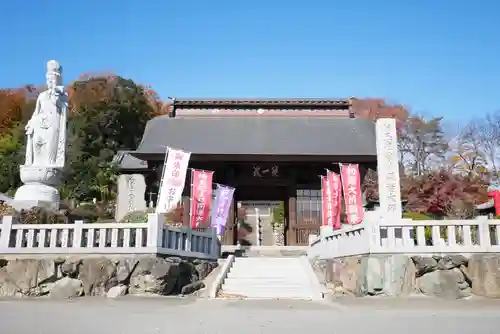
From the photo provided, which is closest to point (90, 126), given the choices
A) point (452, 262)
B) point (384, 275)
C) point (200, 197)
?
point (200, 197)

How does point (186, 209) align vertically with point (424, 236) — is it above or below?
above

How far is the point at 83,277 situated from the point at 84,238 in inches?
43.4

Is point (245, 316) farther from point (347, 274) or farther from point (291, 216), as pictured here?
point (291, 216)

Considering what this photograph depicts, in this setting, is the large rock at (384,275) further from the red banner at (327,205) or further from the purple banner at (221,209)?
the purple banner at (221,209)

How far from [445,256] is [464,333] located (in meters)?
4.23

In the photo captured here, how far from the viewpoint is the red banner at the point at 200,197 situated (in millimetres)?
15266

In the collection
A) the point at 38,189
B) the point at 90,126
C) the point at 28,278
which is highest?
the point at 90,126

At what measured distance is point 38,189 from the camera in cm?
1230

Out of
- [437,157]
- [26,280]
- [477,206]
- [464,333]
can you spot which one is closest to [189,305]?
[26,280]

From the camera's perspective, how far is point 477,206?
20.0 meters

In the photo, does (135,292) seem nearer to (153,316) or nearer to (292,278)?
(153,316)

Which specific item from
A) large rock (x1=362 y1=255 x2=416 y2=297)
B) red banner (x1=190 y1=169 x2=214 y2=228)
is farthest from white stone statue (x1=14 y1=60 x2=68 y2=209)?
large rock (x1=362 y1=255 x2=416 y2=297)

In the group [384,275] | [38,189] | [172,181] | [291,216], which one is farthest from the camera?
[291,216]

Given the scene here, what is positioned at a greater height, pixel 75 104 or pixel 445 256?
pixel 75 104
